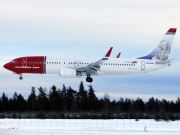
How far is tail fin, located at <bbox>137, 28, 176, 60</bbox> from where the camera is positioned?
91125 mm

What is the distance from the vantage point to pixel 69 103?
137 meters

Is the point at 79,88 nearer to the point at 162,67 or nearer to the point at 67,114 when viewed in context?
the point at 67,114

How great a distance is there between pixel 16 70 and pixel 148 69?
62.9 ft

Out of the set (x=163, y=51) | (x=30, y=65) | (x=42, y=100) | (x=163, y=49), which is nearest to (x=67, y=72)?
(x=30, y=65)

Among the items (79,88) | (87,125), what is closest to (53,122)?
(87,125)

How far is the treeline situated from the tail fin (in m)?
35.8

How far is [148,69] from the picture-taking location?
88.6m

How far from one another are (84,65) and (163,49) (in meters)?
14.0

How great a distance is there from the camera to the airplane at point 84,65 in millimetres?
85500

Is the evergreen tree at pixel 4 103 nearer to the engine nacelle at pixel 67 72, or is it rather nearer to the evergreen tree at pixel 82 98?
the evergreen tree at pixel 82 98

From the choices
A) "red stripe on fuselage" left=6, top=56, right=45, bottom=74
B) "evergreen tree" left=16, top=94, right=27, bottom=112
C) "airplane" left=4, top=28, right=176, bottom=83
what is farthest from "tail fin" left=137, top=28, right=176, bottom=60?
"evergreen tree" left=16, top=94, right=27, bottom=112

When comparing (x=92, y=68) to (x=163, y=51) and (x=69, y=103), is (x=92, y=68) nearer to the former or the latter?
(x=163, y=51)

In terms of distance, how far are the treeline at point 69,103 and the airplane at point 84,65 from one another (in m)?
41.6

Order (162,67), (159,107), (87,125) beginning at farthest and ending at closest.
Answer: (159,107) → (162,67) → (87,125)
